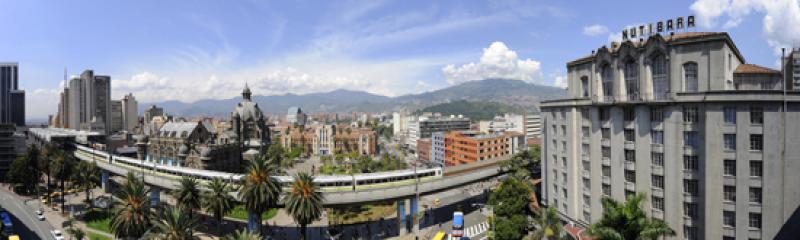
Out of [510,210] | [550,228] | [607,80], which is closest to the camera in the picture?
[550,228]

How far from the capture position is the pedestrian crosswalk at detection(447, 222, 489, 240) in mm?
67144

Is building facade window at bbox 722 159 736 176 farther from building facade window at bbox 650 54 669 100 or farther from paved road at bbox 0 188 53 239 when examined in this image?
paved road at bbox 0 188 53 239

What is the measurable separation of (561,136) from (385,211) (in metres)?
41.9

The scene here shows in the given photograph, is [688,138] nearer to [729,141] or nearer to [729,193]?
[729,141]

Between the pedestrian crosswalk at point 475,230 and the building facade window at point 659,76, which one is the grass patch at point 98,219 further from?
the building facade window at point 659,76

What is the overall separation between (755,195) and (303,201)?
45.1 m

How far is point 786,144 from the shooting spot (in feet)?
117

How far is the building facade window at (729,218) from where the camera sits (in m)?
38.4

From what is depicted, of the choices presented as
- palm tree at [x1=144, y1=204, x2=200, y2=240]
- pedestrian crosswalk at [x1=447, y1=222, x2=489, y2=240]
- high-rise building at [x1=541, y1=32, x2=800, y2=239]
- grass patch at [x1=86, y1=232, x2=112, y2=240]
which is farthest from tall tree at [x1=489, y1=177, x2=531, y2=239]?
grass patch at [x1=86, y1=232, x2=112, y2=240]

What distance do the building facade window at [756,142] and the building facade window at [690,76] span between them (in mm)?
7070

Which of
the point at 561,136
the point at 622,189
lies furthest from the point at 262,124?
the point at 622,189

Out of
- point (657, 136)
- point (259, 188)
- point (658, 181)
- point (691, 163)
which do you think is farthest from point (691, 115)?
point (259, 188)

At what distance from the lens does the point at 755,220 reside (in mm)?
37375

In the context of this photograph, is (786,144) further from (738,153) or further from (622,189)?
(622,189)
